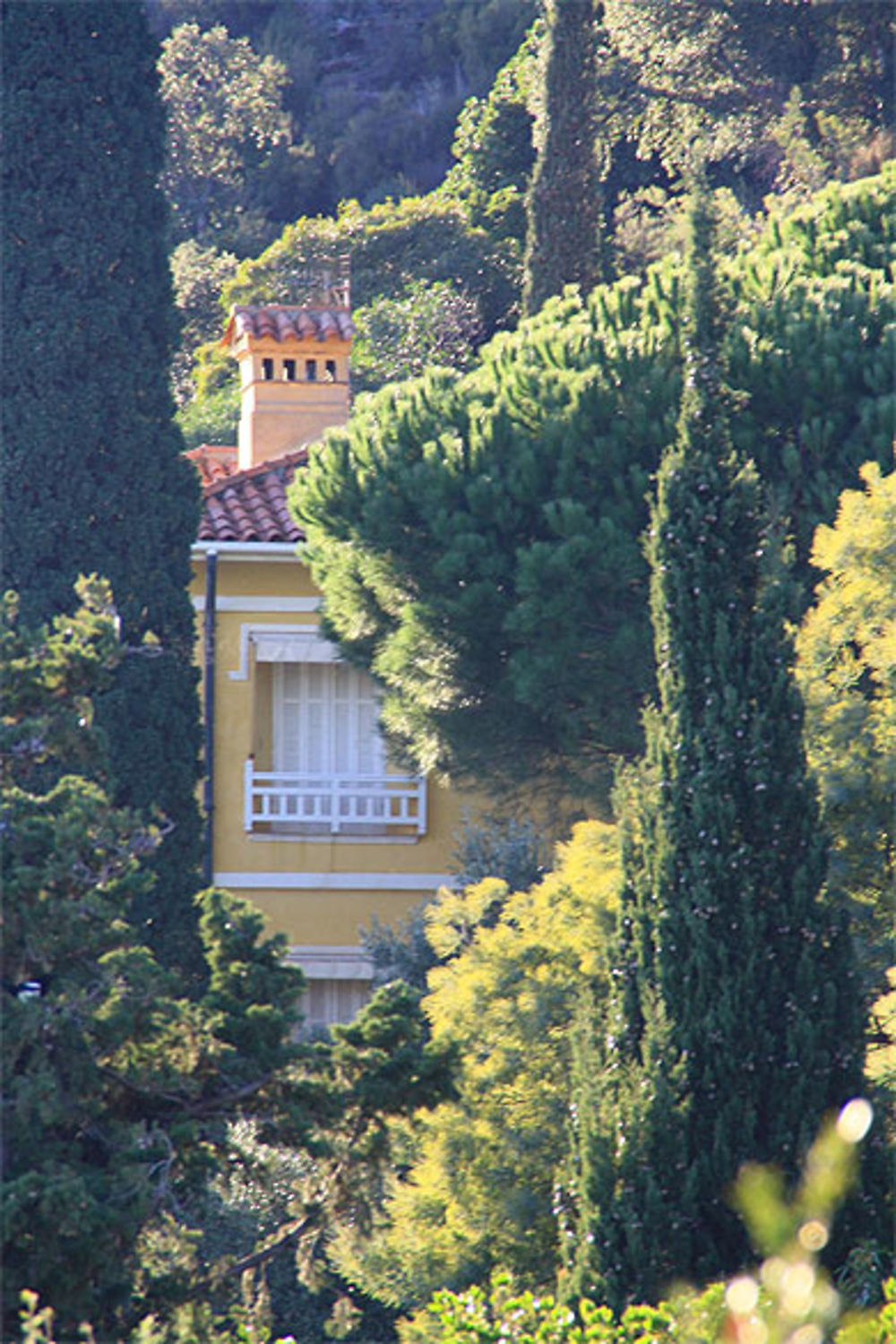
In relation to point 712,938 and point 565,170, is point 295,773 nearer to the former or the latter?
point 712,938

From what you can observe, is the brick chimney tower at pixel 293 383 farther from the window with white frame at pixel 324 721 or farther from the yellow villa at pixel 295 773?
the window with white frame at pixel 324 721

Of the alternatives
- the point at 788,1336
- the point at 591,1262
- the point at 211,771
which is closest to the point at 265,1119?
the point at 591,1262

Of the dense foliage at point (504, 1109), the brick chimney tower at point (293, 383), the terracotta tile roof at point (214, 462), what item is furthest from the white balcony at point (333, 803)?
the dense foliage at point (504, 1109)

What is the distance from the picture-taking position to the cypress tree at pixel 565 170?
1029 inches

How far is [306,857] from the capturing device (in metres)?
19.8

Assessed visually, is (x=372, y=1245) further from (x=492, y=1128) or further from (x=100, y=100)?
(x=100, y=100)

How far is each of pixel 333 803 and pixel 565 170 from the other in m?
10.7

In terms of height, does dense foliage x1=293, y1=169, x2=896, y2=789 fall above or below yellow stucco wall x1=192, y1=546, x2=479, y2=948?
above

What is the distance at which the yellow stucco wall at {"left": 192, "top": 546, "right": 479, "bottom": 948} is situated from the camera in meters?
19.7

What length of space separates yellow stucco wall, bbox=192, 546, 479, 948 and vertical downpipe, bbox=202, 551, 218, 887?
7 centimetres

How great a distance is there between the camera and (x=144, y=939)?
54.2ft

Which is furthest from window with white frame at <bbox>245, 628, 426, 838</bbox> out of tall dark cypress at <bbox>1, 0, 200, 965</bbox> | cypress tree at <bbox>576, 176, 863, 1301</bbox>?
cypress tree at <bbox>576, 176, 863, 1301</bbox>

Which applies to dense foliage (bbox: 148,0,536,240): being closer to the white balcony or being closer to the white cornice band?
the white balcony

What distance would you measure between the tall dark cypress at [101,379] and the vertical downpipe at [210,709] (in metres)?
1.53
